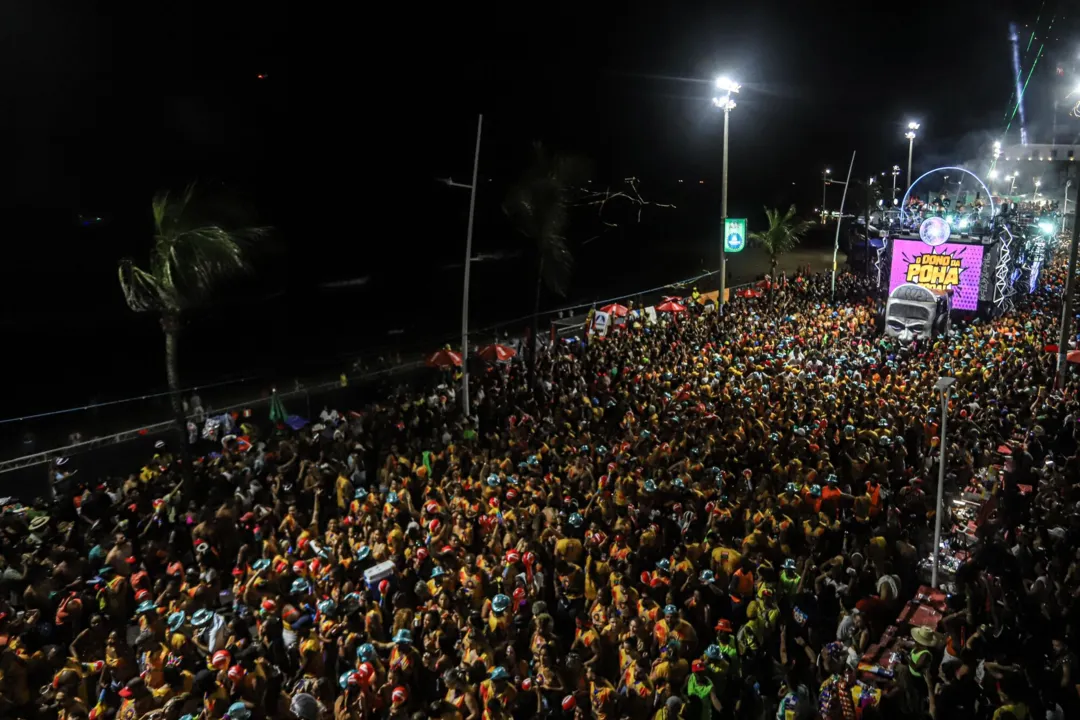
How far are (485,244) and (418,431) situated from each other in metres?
62.5

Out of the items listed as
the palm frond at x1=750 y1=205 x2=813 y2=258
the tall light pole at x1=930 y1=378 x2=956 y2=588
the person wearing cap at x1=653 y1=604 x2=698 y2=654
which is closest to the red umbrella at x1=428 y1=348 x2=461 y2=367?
the tall light pole at x1=930 y1=378 x2=956 y2=588

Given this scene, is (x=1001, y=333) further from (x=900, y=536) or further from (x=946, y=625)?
(x=946, y=625)

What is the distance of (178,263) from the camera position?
14047 millimetres

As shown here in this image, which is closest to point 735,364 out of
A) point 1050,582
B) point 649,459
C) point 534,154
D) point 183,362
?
point 649,459

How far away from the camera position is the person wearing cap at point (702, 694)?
6.14 m

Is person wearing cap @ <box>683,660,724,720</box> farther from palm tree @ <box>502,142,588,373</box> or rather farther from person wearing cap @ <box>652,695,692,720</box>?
palm tree @ <box>502,142,588,373</box>

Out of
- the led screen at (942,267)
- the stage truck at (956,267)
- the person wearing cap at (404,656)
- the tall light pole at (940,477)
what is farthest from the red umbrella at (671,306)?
the person wearing cap at (404,656)

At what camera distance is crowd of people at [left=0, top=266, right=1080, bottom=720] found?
636 centimetres

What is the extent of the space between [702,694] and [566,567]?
8.00ft

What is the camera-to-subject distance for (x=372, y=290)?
190 feet

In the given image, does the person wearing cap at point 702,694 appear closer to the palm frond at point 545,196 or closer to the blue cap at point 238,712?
the blue cap at point 238,712

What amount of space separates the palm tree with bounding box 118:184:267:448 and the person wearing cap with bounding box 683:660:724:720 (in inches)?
445

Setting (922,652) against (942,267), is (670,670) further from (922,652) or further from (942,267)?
(942,267)

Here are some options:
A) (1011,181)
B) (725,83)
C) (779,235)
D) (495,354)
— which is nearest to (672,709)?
(495,354)
